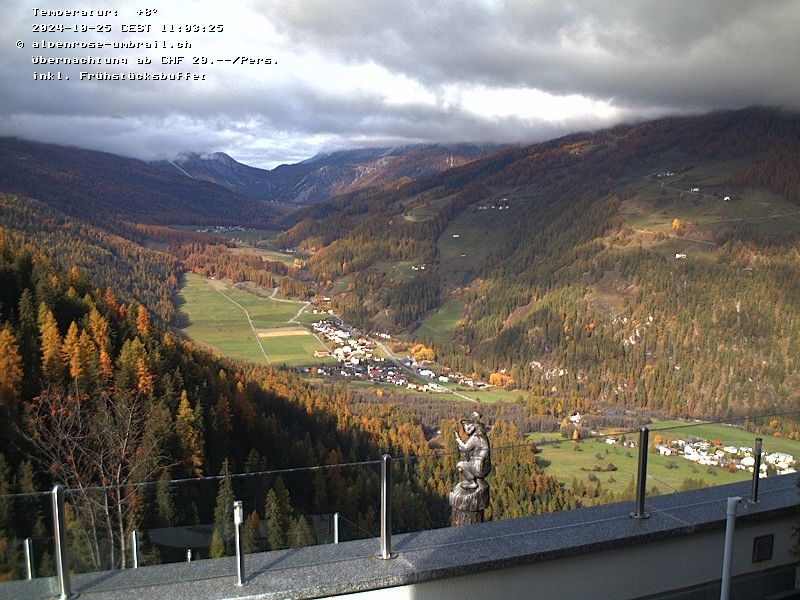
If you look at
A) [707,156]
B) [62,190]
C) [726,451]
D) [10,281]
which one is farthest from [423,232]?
[726,451]

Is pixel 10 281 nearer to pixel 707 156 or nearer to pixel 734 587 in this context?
pixel 734 587

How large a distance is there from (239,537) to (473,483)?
1495mm

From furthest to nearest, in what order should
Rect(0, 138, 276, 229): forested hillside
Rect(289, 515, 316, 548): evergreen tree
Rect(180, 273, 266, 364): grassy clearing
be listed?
1. Rect(0, 138, 276, 229): forested hillside
2. Rect(180, 273, 266, 364): grassy clearing
3. Rect(289, 515, 316, 548): evergreen tree

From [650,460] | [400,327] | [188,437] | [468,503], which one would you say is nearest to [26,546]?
[468,503]

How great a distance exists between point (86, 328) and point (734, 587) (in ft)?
71.8

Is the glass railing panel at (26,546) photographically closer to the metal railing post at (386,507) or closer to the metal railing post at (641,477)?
the metal railing post at (386,507)

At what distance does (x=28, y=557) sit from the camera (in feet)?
10.3

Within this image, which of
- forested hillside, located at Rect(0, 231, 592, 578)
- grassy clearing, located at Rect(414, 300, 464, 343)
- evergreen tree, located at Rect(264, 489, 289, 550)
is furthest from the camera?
grassy clearing, located at Rect(414, 300, 464, 343)

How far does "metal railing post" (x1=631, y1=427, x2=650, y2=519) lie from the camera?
406 centimetres

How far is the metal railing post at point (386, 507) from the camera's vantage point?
3.56 meters

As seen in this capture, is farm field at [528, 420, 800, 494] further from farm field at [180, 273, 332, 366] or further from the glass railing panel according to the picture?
farm field at [180, 273, 332, 366]

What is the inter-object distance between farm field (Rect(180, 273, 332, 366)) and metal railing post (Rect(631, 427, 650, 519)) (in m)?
61.3

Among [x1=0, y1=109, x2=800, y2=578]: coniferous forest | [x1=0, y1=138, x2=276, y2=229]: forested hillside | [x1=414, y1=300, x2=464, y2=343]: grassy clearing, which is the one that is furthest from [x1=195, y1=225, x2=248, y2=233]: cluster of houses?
[x1=414, y1=300, x2=464, y2=343]: grassy clearing

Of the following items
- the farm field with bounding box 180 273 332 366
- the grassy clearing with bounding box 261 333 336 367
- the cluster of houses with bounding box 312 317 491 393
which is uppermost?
the farm field with bounding box 180 273 332 366
